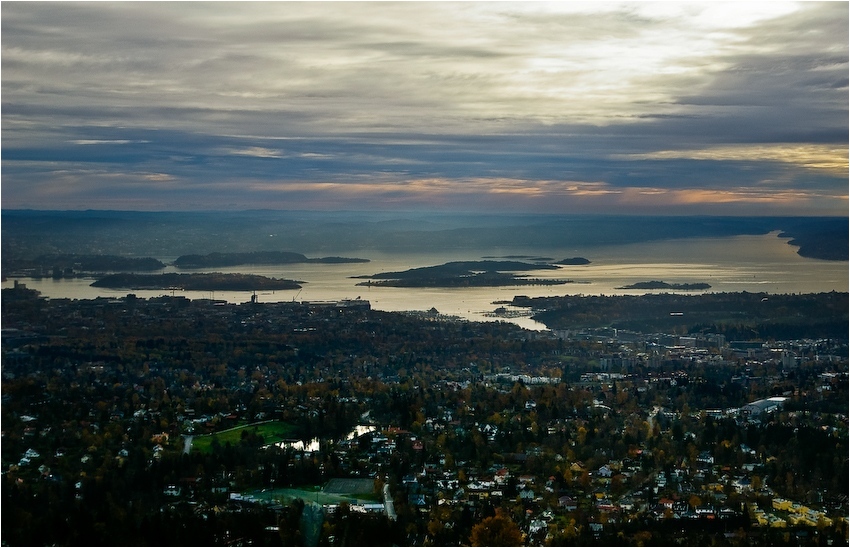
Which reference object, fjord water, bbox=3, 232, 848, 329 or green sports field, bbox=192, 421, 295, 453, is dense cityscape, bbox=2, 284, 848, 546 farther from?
fjord water, bbox=3, 232, 848, 329

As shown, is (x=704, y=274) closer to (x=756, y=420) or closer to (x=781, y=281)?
(x=781, y=281)

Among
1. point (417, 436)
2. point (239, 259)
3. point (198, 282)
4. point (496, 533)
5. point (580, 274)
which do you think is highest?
point (239, 259)

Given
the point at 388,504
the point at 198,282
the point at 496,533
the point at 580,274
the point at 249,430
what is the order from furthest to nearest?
1. the point at 580,274
2. the point at 198,282
3. the point at 249,430
4. the point at 388,504
5. the point at 496,533

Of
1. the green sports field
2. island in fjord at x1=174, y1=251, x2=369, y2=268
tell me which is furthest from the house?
island in fjord at x1=174, y1=251, x2=369, y2=268

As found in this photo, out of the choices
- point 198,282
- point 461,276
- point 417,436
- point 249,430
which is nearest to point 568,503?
point 417,436

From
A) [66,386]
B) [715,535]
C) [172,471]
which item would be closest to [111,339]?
[66,386]

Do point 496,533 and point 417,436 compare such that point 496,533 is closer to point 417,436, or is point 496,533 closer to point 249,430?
point 417,436

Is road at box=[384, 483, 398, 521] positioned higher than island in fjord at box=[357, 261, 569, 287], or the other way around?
island in fjord at box=[357, 261, 569, 287]
